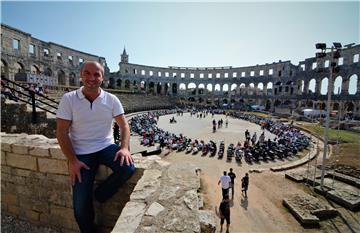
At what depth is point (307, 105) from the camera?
40000 millimetres

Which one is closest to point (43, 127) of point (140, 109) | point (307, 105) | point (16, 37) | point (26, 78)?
point (26, 78)

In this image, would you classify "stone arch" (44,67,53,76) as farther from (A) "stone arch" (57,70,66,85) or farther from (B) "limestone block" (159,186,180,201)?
(B) "limestone block" (159,186,180,201)

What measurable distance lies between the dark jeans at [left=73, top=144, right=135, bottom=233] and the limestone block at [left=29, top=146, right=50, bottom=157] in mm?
1002

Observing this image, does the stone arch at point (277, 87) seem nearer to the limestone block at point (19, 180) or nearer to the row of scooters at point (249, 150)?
the row of scooters at point (249, 150)

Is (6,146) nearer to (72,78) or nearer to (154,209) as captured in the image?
(154,209)

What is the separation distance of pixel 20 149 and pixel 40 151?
0.43 m

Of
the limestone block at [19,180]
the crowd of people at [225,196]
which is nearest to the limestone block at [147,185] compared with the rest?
the limestone block at [19,180]

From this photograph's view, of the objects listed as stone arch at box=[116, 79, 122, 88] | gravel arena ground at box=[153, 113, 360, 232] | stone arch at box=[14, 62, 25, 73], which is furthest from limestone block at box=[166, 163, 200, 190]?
stone arch at box=[116, 79, 122, 88]

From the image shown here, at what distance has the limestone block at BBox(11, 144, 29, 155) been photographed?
304 centimetres

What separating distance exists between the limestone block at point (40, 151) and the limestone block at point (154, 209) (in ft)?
5.99

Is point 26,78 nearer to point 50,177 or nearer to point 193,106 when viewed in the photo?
point 50,177

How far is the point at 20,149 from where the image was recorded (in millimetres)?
3080

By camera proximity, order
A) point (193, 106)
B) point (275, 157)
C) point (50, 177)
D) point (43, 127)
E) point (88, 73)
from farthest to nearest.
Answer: point (193, 106)
point (275, 157)
point (43, 127)
point (50, 177)
point (88, 73)

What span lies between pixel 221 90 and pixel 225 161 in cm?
4558
